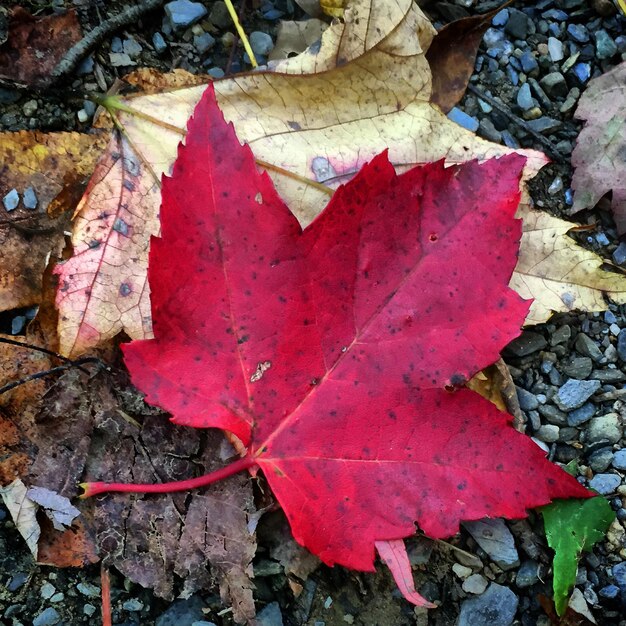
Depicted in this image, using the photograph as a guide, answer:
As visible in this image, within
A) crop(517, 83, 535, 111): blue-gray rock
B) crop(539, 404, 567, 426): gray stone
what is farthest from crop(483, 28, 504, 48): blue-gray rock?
crop(539, 404, 567, 426): gray stone

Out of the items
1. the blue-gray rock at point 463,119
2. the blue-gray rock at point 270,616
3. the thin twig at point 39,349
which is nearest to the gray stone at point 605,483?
the blue-gray rock at point 270,616

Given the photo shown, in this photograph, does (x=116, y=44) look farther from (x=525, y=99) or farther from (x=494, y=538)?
(x=494, y=538)

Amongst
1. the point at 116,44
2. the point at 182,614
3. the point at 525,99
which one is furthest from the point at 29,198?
the point at 525,99

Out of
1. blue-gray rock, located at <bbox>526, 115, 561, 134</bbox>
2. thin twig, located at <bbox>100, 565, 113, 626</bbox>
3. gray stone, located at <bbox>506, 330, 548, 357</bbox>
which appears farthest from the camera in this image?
blue-gray rock, located at <bbox>526, 115, 561, 134</bbox>

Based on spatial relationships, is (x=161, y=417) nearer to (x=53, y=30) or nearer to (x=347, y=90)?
(x=347, y=90)

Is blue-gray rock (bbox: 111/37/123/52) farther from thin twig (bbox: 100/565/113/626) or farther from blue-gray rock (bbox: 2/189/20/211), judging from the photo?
thin twig (bbox: 100/565/113/626)

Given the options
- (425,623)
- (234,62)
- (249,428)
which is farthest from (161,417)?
(234,62)
